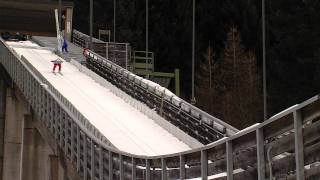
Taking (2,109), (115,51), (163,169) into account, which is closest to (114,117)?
(163,169)

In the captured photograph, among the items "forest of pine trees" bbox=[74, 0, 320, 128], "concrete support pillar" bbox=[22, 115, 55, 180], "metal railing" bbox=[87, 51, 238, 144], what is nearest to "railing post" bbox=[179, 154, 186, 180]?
"metal railing" bbox=[87, 51, 238, 144]

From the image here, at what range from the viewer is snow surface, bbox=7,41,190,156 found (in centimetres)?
1699

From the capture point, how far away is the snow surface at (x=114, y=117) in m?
17.0

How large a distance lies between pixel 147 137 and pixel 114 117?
10.4ft

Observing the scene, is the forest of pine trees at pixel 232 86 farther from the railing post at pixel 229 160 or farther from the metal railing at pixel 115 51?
the railing post at pixel 229 160

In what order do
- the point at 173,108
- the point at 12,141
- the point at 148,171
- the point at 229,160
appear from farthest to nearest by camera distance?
the point at 12,141
the point at 173,108
the point at 148,171
the point at 229,160

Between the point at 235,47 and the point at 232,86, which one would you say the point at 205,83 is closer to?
the point at 232,86

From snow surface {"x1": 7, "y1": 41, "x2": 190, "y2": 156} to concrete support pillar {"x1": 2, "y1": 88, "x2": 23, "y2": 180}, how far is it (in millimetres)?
3538

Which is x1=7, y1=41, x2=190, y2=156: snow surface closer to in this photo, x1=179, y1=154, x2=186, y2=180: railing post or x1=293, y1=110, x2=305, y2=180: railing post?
x1=179, y1=154, x2=186, y2=180: railing post

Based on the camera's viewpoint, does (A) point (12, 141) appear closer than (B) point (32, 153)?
No

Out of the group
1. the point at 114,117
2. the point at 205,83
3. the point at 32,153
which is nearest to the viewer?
the point at 114,117

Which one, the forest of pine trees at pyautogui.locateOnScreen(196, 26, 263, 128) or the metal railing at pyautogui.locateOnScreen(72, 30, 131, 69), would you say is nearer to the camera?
the forest of pine trees at pyautogui.locateOnScreen(196, 26, 263, 128)

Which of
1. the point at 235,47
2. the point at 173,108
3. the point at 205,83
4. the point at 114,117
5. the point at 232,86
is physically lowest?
the point at 114,117

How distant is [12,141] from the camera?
Answer: 118 feet
